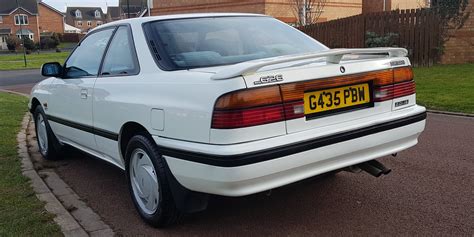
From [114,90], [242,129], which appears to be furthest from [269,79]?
[114,90]

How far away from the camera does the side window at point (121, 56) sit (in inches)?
158

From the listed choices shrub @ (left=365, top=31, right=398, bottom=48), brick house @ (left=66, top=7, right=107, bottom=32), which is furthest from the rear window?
brick house @ (left=66, top=7, right=107, bottom=32)

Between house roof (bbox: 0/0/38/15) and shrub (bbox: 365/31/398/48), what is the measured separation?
74867 mm

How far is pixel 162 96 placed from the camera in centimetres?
344

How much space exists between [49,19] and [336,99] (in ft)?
314

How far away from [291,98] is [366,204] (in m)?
1.48

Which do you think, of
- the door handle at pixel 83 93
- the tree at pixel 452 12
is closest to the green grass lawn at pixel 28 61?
the tree at pixel 452 12

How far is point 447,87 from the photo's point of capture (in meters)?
10.9

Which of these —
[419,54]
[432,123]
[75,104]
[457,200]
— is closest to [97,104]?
[75,104]

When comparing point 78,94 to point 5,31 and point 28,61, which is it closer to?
point 28,61

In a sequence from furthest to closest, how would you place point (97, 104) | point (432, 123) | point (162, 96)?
point (432, 123) → point (97, 104) → point (162, 96)

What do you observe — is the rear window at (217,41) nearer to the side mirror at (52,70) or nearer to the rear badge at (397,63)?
the rear badge at (397,63)

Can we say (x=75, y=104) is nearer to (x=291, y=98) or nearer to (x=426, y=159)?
(x=291, y=98)

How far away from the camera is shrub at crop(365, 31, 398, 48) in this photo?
15414 mm
